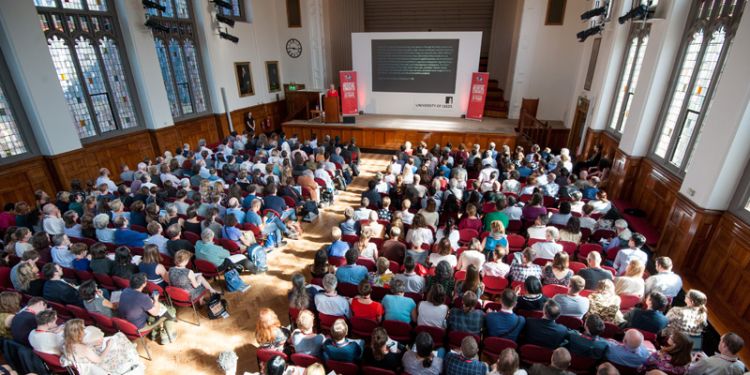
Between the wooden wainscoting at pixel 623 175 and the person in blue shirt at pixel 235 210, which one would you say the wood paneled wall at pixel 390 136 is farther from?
the person in blue shirt at pixel 235 210

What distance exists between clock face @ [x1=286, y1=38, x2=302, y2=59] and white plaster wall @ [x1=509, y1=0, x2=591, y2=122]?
29.4 ft

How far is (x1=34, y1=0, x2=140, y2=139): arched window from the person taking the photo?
26.8 feet

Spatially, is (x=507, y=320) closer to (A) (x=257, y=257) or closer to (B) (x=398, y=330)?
(B) (x=398, y=330)

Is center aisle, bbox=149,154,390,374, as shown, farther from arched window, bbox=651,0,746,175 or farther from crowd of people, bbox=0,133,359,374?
arched window, bbox=651,0,746,175

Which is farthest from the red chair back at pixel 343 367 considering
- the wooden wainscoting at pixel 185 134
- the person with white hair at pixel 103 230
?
the wooden wainscoting at pixel 185 134

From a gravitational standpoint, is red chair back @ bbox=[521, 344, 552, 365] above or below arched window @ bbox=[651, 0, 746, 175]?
below

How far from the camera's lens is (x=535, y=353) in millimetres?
3238

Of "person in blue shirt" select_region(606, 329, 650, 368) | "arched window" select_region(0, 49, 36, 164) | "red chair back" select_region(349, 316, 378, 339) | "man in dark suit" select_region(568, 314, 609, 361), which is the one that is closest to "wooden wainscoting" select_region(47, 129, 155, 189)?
"arched window" select_region(0, 49, 36, 164)

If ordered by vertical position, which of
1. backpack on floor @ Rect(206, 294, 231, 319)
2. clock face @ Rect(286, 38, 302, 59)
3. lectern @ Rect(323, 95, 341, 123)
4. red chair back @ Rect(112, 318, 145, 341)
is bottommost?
backpack on floor @ Rect(206, 294, 231, 319)

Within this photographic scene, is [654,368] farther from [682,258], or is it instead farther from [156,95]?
[156,95]

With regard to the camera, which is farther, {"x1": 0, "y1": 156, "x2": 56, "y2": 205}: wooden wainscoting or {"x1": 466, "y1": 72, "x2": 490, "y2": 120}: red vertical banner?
{"x1": 466, "y1": 72, "x2": 490, "y2": 120}: red vertical banner

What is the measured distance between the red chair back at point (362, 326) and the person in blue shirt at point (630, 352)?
217 centimetres

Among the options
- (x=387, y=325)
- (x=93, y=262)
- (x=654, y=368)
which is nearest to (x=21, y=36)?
(x=93, y=262)

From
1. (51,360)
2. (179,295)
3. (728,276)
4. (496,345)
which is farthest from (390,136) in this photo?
(51,360)
